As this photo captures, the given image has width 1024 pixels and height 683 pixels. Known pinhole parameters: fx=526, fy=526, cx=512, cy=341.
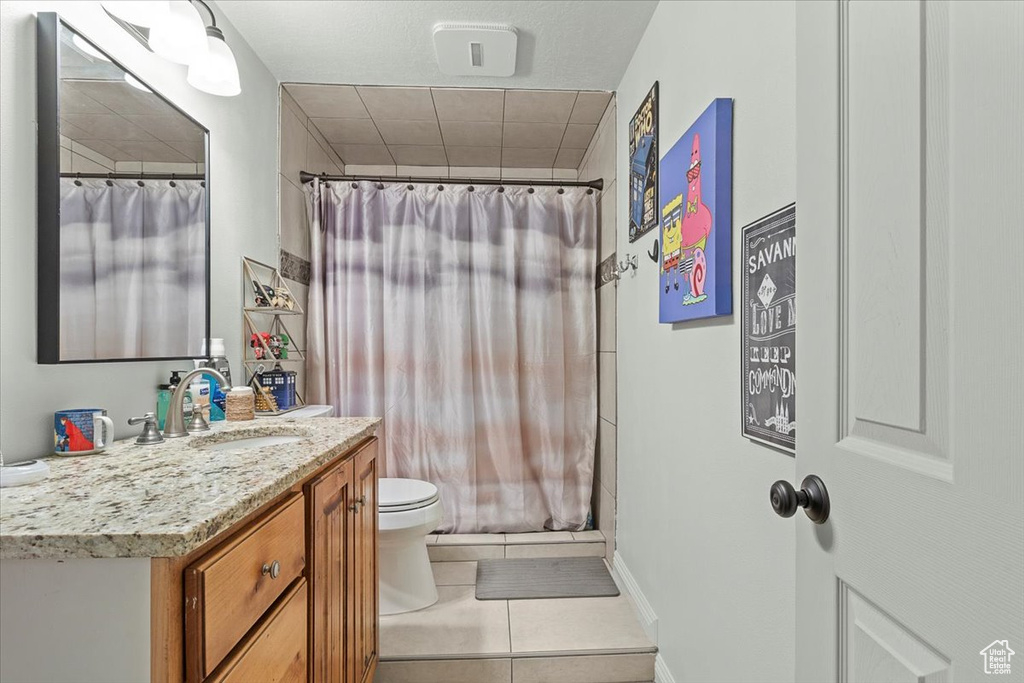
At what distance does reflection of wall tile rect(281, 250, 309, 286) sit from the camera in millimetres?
2510

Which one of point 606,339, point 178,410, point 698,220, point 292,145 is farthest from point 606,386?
point 292,145

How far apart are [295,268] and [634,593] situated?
215cm

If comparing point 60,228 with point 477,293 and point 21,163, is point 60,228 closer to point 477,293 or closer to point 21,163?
point 21,163

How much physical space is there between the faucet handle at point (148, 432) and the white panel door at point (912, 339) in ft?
4.66

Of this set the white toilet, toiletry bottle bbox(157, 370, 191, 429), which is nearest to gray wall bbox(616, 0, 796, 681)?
the white toilet

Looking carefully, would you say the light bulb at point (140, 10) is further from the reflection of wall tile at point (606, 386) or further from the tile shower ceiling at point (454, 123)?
the reflection of wall tile at point (606, 386)

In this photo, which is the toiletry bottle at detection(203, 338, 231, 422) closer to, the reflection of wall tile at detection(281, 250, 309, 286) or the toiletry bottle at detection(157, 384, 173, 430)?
the toiletry bottle at detection(157, 384, 173, 430)

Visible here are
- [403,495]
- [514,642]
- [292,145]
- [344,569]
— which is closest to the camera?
[344,569]

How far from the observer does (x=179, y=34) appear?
54.1 inches

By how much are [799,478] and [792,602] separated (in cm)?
36

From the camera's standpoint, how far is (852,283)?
660mm

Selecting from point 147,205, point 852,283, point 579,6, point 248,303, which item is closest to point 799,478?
point 852,283

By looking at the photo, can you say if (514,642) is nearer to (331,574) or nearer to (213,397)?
(331,574)

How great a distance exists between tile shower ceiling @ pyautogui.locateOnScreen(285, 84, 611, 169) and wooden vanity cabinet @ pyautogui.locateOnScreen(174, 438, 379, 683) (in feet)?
5.78
